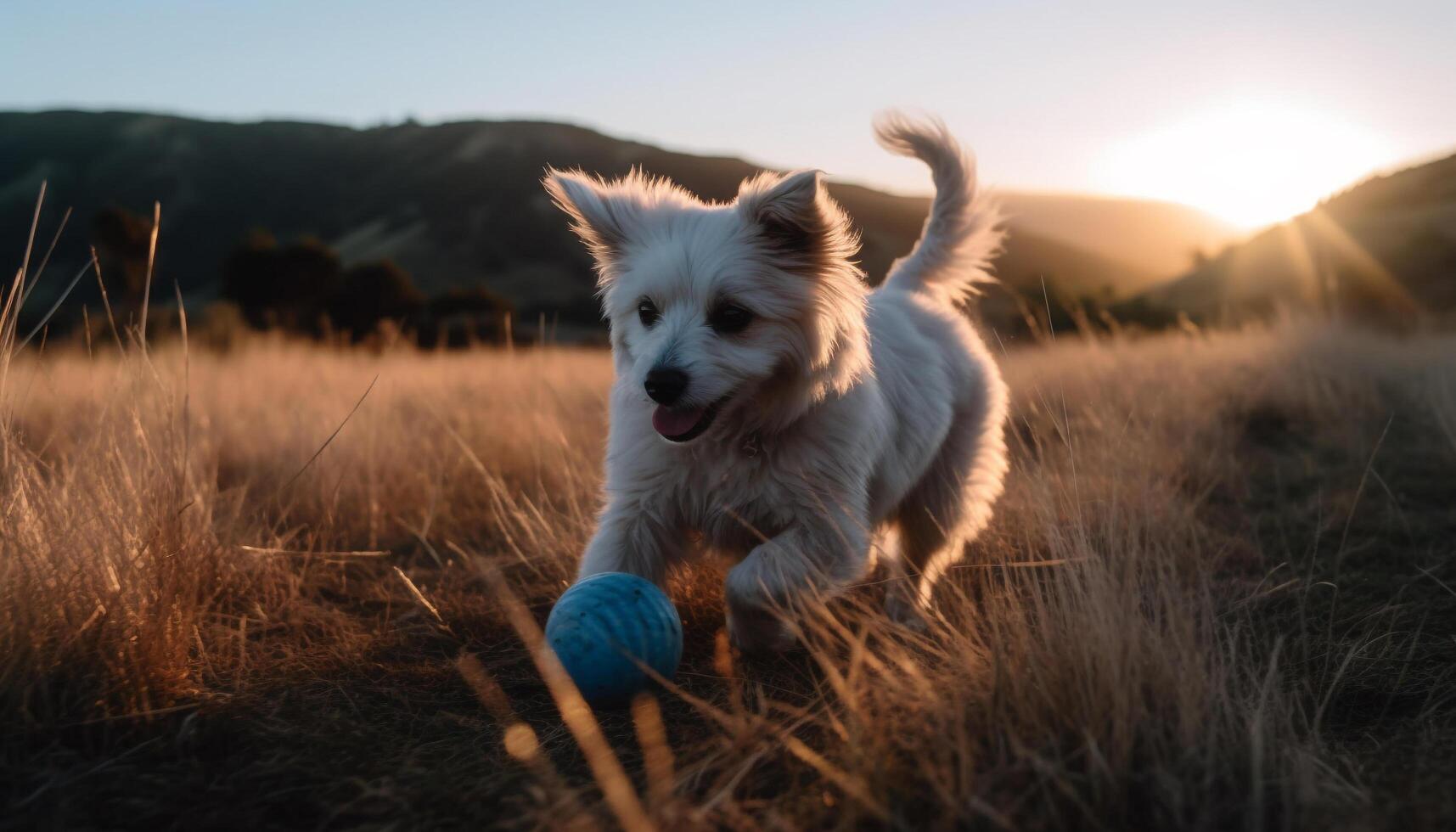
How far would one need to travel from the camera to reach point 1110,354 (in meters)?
11.2

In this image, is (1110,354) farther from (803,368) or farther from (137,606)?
(137,606)

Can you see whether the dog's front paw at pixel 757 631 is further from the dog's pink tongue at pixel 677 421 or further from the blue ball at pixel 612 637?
the dog's pink tongue at pixel 677 421

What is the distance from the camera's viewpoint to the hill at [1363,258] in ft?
85.3

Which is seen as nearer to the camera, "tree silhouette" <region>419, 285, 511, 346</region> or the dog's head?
the dog's head

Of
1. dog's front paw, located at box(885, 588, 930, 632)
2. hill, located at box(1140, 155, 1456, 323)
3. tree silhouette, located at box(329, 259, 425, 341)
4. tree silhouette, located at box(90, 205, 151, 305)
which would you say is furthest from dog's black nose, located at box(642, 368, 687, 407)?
tree silhouette, located at box(329, 259, 425, 341)

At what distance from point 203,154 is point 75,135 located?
32.0 feet

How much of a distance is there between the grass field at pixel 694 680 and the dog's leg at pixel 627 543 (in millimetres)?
419

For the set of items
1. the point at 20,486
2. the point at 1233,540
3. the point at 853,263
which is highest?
the point at 853,263

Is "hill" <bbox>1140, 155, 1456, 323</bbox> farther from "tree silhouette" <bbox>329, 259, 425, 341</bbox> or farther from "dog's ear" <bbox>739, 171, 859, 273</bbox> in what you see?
"tree silhouette" <bbox>329, 259, 425, 341</bbox>

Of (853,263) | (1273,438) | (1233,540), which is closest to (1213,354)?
(1273,438)

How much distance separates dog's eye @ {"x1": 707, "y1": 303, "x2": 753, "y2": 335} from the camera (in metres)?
3.19

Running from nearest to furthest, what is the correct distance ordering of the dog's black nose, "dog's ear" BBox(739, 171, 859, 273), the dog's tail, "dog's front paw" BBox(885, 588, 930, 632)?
the dog's black nose
"dog's ear" BBox(739, 171, 859, 273)
"dog's front paw" BBox(885, 588, 930, 632)
the dog's tail

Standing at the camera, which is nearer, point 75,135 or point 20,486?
point 20,486

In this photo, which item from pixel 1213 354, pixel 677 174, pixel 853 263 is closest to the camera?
pixel 853 263
